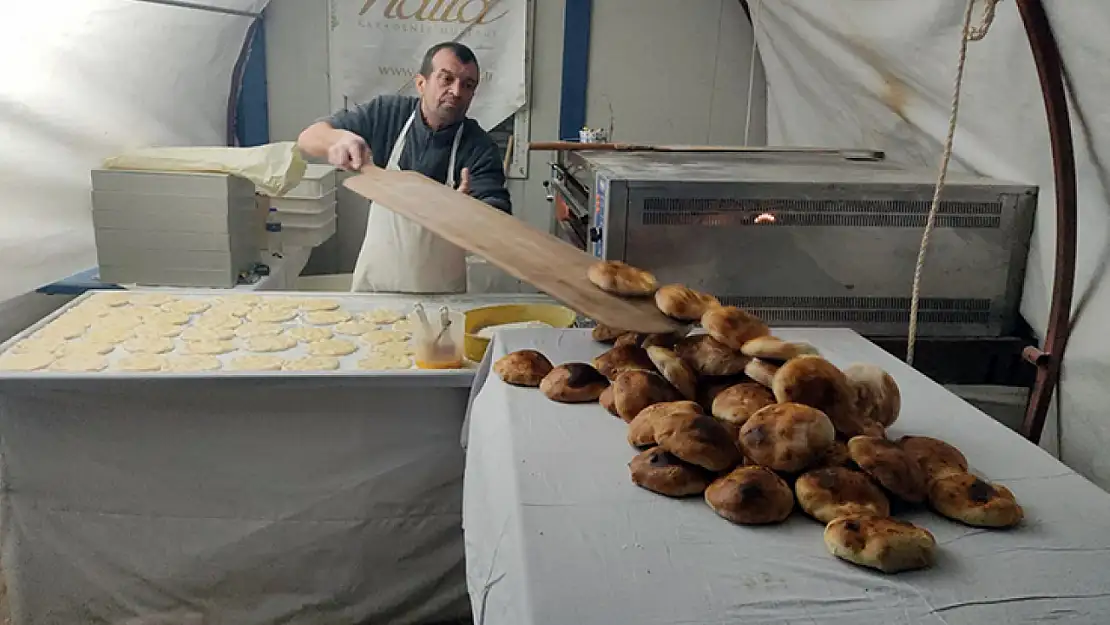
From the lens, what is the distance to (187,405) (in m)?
1.93

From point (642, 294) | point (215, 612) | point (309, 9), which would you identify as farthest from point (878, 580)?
point (309, 9)

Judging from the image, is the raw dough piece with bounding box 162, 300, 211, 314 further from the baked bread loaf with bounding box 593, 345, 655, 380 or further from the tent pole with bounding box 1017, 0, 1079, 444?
the tent pole with bounding box 1017, 0, 1079, 444

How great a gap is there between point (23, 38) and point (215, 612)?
1.66m

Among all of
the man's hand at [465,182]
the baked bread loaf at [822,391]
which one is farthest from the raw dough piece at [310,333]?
the baked bread loaf at [822,391]

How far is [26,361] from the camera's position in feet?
6.27

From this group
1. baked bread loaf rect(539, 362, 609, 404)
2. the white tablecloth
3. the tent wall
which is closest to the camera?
the white tablecloth

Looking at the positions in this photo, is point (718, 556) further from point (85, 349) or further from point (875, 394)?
point (85, 349)

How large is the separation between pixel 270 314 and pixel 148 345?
376 millimetres

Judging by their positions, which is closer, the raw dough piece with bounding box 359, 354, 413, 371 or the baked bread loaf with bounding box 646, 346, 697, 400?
the baked bread loaf with bounding box 646, 346, 697, 400

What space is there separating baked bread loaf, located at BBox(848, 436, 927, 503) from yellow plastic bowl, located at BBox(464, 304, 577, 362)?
1122 millimetres

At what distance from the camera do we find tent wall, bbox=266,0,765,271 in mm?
3850

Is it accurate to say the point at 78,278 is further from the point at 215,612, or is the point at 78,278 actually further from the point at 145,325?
the point at 215,612

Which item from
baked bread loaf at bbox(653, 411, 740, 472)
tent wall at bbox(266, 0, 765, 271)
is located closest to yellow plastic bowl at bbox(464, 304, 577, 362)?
baked bread loaf at bbox(653, 411, 740, 472)

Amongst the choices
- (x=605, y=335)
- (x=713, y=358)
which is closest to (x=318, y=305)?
(x=605, y=335)
